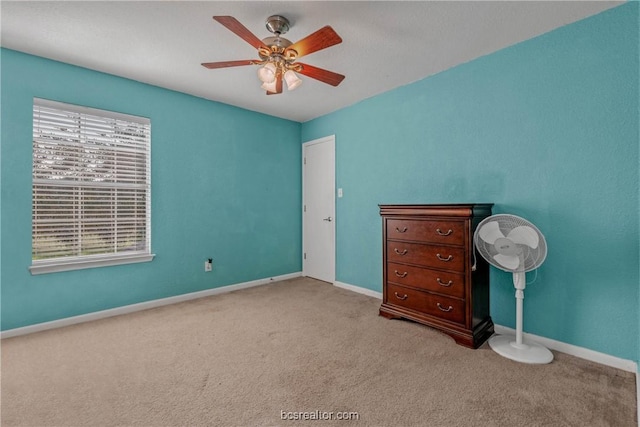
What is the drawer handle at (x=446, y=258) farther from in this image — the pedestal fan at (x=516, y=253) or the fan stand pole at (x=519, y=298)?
the fan stand pole at (x=519, y=298)

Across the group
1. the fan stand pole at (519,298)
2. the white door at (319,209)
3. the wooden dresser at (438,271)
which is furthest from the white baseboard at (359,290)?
the fan stand pole at (519,298)

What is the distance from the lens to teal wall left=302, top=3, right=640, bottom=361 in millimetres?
1916

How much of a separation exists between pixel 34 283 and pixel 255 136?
2.70 m

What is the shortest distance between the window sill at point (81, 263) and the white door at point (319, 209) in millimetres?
2058

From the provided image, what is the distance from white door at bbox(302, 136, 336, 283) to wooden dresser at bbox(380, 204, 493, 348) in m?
1.33

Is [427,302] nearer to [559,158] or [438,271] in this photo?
[438,271]

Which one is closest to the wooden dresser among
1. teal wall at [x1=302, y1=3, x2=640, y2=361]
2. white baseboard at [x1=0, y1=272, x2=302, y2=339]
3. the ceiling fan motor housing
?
teal wall at [x1=302, y1=3, x2=640, y2=361]

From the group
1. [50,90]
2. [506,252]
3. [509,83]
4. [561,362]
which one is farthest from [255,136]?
[561,362]

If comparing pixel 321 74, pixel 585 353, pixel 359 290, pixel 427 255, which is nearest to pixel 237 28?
pixel 321 74

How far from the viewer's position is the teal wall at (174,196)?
2.45m

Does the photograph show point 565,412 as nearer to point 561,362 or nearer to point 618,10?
point 561,362

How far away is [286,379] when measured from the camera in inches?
71.4

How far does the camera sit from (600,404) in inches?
61.6

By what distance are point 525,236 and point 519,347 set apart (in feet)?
2.64
